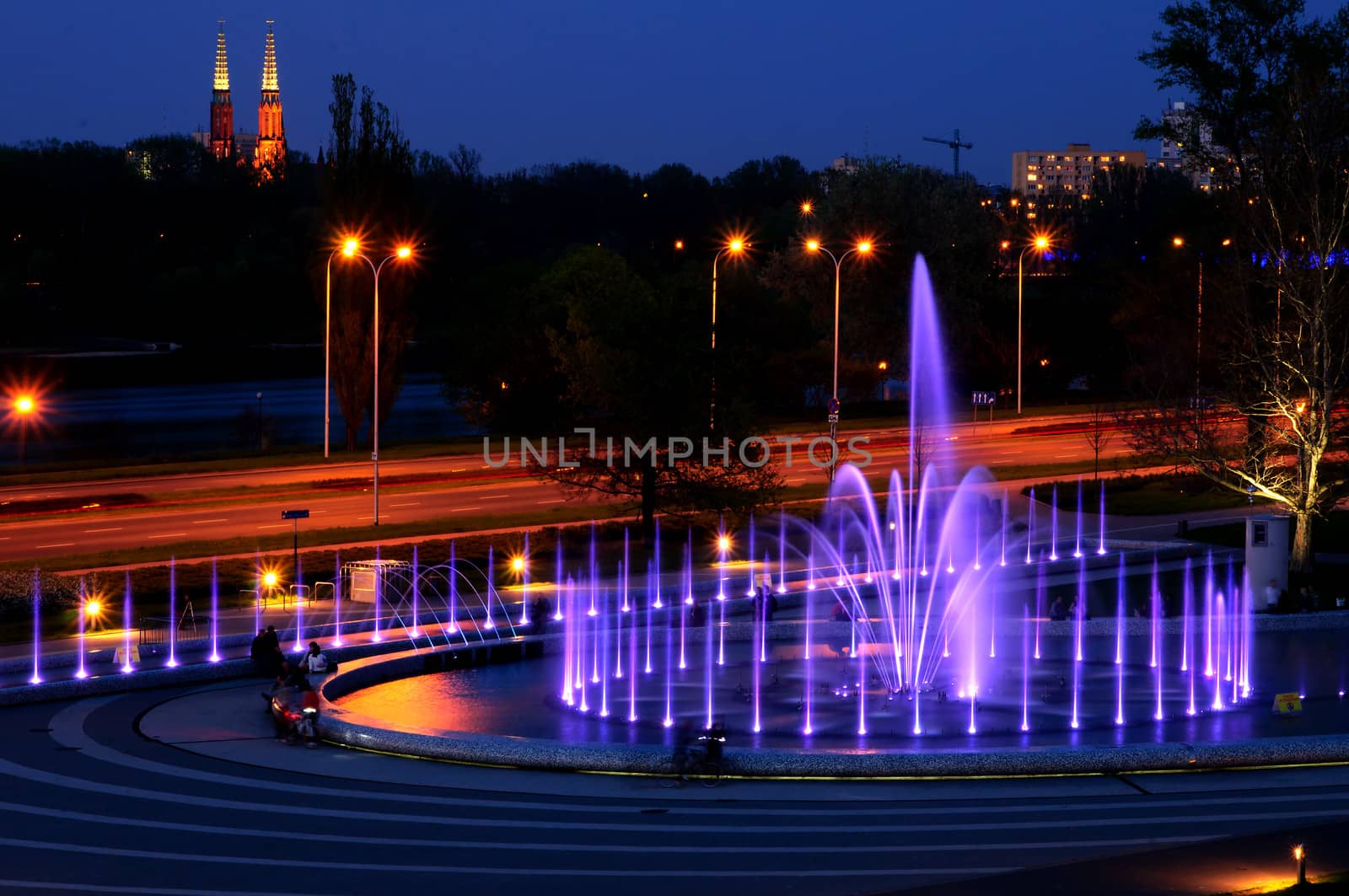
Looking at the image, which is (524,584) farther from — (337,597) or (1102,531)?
(1102,531)

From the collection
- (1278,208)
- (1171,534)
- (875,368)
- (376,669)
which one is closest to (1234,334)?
(1278,208)

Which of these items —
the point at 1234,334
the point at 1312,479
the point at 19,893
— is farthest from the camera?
the point at 1234,334

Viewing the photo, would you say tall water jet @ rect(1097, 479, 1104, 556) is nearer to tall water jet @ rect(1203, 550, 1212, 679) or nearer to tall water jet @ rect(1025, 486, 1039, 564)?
tall water jet @ rect(1025, 486, 1039, 564)

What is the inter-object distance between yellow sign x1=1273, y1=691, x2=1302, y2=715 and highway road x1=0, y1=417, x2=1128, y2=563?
883 inches

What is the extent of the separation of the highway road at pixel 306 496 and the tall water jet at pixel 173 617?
2.84 meters

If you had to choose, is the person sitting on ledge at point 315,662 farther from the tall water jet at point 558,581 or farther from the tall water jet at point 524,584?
the tall water jet at point 558,581

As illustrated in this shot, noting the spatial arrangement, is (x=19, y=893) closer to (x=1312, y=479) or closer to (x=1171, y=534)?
(x=1312, y=479)

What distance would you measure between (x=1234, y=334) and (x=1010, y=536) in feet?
26.5

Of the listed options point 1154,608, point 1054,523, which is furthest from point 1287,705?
point 1054,523

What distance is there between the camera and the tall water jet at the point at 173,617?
1020 inches

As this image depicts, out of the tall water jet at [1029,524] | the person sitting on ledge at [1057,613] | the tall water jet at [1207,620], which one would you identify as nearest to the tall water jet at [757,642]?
the person sitting on ledge at [1057,613]

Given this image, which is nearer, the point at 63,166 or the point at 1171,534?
the point at 1171,534

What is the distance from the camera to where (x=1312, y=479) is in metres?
33.2

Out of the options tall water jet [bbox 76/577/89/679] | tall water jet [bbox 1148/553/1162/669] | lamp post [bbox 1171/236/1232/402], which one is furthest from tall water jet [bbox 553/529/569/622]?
lamp post [bbox 1171/236/1232/402]
